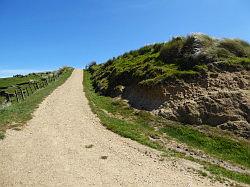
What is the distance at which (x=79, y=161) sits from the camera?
1914 centimetres

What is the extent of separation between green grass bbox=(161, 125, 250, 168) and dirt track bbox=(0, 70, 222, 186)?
3555mm

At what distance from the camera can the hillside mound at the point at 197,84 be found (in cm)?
2772

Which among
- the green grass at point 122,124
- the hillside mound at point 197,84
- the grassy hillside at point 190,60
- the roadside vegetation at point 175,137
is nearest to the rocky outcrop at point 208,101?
the hillside mound at point 197,84

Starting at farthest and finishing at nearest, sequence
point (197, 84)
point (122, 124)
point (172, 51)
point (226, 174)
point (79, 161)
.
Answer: point (172, 51)
point (197, 84)
point (122, 124)
point (226, 174)
point (79, 161)

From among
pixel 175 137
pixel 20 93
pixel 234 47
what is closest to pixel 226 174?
pixel 175 137

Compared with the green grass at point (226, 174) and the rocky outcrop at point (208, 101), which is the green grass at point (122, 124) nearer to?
the rocky outcrop at point (208, 101)

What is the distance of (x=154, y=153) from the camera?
2161 cm

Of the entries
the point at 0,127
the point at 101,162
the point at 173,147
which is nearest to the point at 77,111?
the point at 0,127

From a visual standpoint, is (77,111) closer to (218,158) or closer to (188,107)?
(188,107)

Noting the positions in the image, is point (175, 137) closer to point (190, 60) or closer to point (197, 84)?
point (197, 84)

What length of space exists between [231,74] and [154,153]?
12.8m

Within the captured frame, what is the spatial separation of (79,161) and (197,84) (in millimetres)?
14796

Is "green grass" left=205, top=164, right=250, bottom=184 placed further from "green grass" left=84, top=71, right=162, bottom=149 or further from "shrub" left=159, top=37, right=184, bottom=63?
"shrub" left=159, top=37, right=184, bottom=63

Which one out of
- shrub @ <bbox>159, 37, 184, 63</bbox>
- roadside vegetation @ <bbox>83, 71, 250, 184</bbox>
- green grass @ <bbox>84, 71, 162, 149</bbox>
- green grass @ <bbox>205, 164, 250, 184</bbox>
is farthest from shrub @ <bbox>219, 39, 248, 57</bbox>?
green grass @ <bbox>205, 164, 250, 184</bbox>
